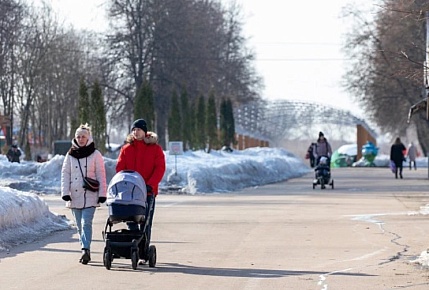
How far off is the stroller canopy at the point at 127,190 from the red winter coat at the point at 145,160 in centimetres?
48

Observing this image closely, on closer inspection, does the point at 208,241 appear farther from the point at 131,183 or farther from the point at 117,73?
the point at 117,73

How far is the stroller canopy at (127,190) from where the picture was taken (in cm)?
1334

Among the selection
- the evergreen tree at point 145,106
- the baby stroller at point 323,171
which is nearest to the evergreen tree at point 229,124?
the evergreen tree at point 145,106

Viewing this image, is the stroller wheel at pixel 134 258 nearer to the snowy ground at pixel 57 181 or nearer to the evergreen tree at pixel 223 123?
the snowy ground at pixel 57 181

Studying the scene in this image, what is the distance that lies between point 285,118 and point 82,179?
95.1 m

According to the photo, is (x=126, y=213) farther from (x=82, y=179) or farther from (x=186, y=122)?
(x=186, y=122)

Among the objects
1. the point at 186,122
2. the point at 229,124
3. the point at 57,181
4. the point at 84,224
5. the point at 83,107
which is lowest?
the point at 84,224

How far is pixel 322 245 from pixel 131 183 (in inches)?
170

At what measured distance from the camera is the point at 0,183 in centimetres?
3594

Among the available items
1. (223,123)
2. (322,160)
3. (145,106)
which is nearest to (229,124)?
(223,123)

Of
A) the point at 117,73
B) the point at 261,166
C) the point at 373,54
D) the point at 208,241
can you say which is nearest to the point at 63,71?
the point at 117,73

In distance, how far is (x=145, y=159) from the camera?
14.0m

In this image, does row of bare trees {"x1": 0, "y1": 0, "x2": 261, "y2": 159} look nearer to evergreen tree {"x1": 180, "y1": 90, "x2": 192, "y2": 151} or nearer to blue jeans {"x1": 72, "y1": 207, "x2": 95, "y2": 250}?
A: evergreen tree {"x1": 180, "y1": 90, "x2": 192, "y2": 151}

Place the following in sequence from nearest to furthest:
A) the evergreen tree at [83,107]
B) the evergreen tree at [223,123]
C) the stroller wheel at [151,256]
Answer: the stroller wheel at [151,256] < the evergreen tree at [83,107] < the evergreen tree at [223,123]
